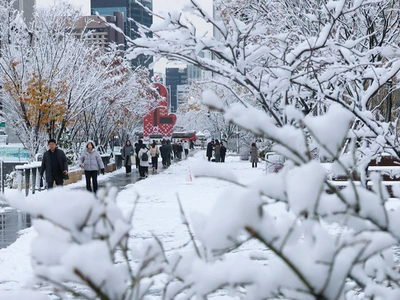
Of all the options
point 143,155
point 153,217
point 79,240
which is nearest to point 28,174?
point 153,217

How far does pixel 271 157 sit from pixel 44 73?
27.6 ft

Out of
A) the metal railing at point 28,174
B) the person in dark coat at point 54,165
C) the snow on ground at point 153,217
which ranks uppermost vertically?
the person in dark coat at point 54,165

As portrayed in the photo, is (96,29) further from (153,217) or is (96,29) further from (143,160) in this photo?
(153,217)

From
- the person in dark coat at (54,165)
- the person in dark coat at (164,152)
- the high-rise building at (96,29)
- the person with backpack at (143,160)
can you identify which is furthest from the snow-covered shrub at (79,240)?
the person in dark coat at (164,152)

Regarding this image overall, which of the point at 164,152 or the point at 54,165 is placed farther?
the point at 164,152

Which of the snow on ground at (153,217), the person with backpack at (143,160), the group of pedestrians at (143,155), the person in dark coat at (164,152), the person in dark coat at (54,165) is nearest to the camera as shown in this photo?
the snow on ground at (153,217)

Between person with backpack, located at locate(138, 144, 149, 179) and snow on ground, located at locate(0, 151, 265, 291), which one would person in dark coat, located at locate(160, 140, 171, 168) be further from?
snow on ground, located at locate(0, 151, 265, 291)

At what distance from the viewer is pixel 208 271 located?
1414mm

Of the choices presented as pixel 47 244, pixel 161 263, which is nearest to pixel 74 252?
pixel 47 244

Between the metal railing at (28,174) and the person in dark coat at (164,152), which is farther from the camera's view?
the person in dark coat at (164,152)

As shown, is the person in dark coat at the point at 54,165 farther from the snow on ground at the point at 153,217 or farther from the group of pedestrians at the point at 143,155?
the group of pedestrians at the point at 143,155

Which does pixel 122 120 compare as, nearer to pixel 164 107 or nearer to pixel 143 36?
pixel 164 107

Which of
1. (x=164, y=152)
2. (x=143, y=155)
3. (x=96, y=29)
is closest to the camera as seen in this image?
(x=143, y=155)

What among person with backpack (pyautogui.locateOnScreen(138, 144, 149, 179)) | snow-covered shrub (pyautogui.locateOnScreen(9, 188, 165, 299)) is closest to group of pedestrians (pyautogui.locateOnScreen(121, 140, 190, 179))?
person with backpack (pyautogui.locateOnScreen(138, 144, 149, 179))
